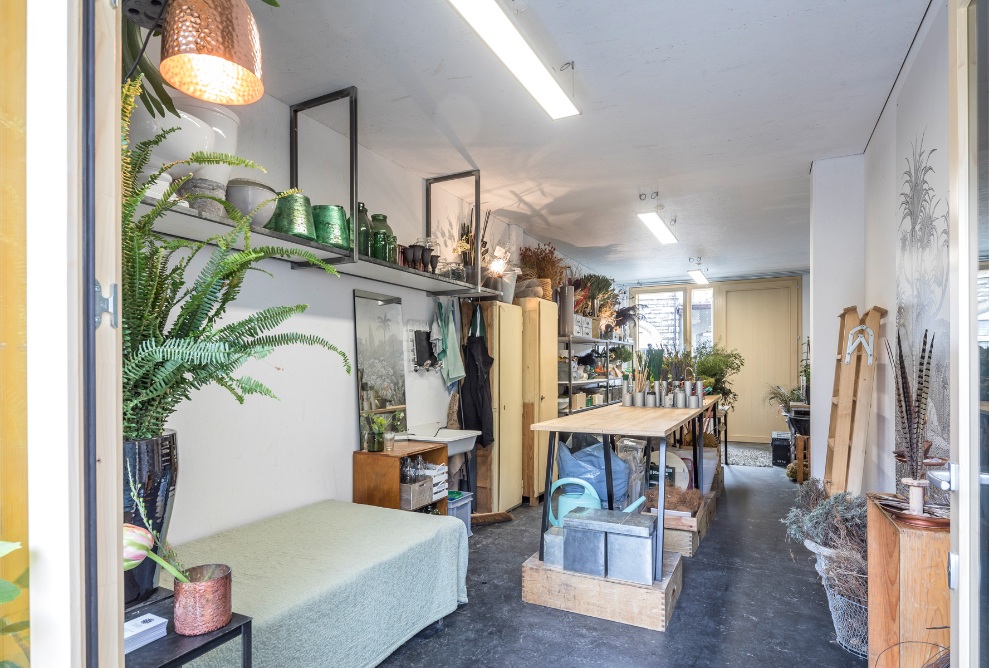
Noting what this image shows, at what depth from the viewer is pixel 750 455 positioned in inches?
324

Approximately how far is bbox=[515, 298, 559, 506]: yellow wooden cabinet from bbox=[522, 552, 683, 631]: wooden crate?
222 centimetres

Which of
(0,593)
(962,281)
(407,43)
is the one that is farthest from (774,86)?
(0,593)

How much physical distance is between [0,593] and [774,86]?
368 cm

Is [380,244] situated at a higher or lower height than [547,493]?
higher

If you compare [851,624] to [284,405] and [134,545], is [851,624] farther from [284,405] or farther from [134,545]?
[284,405]

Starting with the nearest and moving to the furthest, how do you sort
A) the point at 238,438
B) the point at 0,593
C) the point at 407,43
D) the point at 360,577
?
the point at 0,593
the point at 360,577
the point at 407,43
the point at 238,438

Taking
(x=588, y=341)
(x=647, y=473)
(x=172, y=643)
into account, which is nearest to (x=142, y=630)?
(x=172, y=643)

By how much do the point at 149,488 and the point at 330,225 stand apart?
6.95 feet

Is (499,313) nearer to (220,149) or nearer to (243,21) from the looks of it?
(220,149)

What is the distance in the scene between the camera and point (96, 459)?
72 cm

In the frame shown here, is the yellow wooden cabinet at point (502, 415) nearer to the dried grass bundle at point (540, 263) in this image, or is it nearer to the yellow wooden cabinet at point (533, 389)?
the yellow wooden cabinet at point (533, 389)

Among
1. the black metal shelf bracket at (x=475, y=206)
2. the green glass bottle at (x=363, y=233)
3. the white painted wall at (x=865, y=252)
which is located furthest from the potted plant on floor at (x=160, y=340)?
the black metal shelf bracket at (x=475, y=206)

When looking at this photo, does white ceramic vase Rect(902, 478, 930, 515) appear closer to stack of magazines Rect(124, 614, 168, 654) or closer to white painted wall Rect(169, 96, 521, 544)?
stack of magazines Rect(124, 614, 168, 654)

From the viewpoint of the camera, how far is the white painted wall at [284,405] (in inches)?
111
